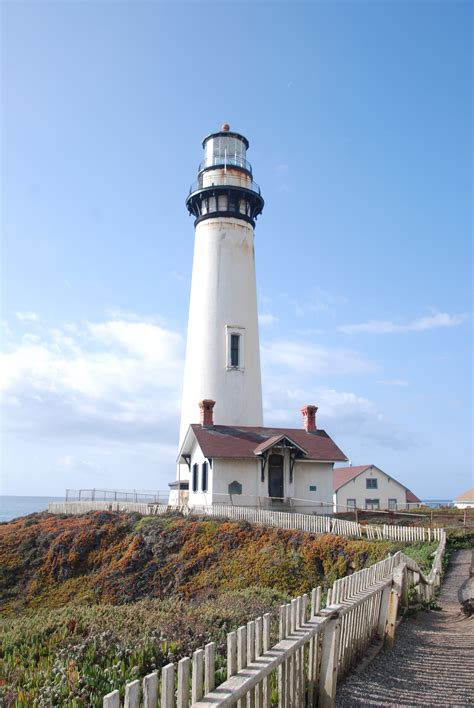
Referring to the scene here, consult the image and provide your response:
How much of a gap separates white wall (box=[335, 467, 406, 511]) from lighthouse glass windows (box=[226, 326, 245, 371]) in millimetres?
17054

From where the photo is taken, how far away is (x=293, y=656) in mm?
5641

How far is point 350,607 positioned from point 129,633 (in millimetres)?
3556

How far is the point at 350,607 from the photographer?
23.5 feet

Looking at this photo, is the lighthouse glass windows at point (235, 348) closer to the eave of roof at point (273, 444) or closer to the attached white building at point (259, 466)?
the attached white building at point (259, 466)

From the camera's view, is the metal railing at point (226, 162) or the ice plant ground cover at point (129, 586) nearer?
the ice plant ground cover at point (129, 586)

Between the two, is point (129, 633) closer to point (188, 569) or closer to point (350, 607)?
point (350, 607)

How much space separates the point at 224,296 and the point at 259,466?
989 centimetres

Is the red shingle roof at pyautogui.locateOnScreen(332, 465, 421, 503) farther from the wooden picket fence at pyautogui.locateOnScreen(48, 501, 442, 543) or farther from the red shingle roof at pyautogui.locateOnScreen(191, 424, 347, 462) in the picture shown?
the wooden picket fence at pyautogui.locateOnScreen(48, 501, 442, 543)

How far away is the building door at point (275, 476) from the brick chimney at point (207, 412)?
3572 mm

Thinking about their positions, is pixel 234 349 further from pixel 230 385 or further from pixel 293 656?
pixel 293 656

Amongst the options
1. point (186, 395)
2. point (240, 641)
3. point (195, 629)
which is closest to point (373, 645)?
A: point (195, 629)

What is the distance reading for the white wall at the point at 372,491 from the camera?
151 ft

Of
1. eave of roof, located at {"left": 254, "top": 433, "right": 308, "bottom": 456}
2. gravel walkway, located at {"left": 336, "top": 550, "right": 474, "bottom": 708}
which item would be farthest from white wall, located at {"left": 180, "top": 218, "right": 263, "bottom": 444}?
gravel walkway, located at {"left": 336, "top": 550, "right": 474, "bottom": 708}

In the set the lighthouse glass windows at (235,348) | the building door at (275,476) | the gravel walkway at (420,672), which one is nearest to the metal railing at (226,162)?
the lighthouse glass windows at (235,348)
